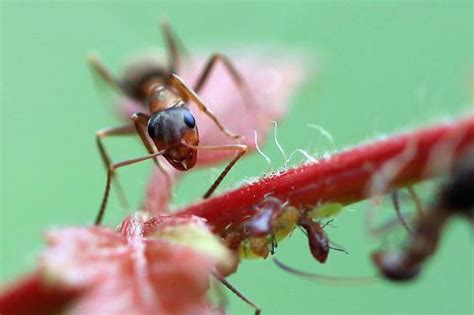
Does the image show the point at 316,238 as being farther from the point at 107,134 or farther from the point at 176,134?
the point at 107,134

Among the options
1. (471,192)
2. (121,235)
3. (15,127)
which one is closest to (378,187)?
(471,192)

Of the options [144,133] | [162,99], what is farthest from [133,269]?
[162,99]

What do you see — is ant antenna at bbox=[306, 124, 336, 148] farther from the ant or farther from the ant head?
the ant head

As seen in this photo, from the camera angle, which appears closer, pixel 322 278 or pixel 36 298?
pixel 36 298

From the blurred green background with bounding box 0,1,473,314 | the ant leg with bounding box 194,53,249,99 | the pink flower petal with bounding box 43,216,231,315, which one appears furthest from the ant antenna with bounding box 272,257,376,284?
the blurred green background with bounding box 0,1,473,314

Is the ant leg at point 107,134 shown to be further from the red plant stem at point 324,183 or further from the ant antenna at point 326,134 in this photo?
the red plant stem at point 324,183

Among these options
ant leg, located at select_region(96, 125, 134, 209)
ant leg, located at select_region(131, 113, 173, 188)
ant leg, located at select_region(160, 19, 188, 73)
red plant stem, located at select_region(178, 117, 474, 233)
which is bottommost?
ant leg, located at select_region(160, 19, 188, 73)

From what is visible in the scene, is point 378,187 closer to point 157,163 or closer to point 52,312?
point 52,312
